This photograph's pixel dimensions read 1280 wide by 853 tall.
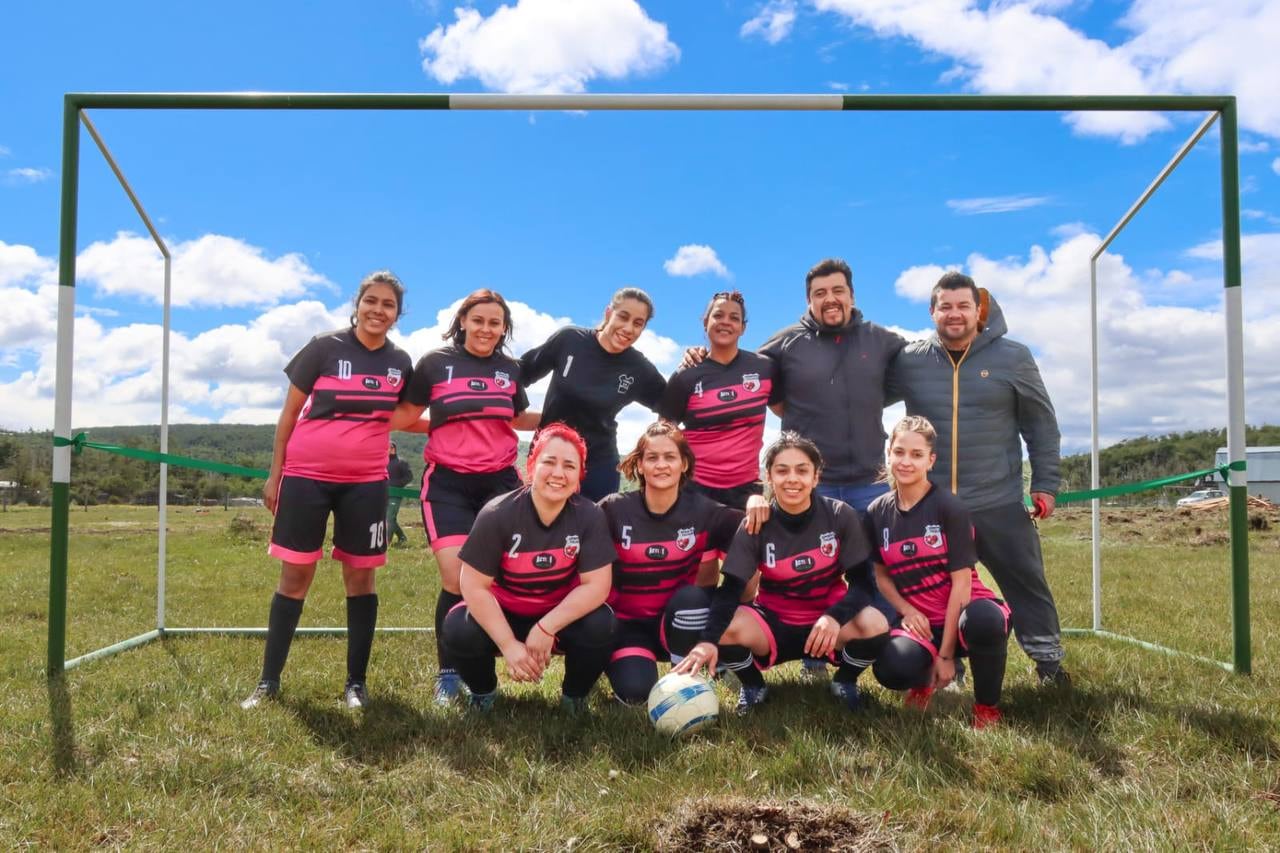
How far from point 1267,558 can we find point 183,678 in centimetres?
1851

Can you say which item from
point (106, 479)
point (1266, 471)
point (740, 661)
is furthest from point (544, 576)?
point (106, 479)

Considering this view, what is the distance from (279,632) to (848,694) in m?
2.89

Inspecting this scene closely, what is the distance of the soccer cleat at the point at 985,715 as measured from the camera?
153 inches

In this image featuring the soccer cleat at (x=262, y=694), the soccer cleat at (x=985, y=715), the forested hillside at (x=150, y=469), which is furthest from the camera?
the forested hillside at (x=150, y=469)

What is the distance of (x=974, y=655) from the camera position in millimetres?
4008

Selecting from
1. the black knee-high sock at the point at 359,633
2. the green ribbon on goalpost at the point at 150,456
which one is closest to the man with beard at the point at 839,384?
the green ribbon on goalpost at the point at 150,456

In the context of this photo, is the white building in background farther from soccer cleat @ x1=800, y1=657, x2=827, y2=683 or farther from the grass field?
soccer cleat @ x1=800, y1=657, x2=827, y2=683

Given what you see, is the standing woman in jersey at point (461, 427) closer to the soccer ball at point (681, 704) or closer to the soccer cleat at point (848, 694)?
the soccer ball at point (681, 704)

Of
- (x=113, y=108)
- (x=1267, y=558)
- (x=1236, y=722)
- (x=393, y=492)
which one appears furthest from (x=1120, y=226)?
(x=1267, y=558)

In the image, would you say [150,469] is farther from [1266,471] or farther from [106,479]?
[1266,471]

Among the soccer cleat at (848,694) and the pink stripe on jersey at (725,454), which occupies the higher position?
the pink stripe on jersey at (725,454)

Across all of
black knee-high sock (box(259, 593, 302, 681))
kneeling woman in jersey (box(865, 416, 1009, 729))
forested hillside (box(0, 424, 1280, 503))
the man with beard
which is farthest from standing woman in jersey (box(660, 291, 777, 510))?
forested hillside (box(0, 424, 1280, 503))

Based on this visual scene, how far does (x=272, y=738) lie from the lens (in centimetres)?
384

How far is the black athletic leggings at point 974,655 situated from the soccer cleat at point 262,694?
9.83 ft
